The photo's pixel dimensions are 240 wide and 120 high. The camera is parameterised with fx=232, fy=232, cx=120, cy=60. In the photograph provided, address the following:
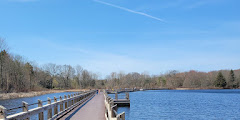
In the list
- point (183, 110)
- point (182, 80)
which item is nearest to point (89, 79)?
point (182, 80)

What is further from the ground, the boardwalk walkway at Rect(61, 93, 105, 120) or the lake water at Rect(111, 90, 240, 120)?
the boardwalk walkway at Rect(61, 93, 105, 120)

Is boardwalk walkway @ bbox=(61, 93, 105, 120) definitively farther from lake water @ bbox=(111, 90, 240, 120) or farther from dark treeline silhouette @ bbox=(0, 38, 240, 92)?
dark treeline silhouette @ bbox=(0, 38, 240, 92)

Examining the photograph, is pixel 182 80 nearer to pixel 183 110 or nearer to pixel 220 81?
pixel 220 81

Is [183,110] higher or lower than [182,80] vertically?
lower

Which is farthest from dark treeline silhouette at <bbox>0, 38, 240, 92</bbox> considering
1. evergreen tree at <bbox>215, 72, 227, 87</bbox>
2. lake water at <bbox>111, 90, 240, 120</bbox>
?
lake water at <bbox>111, 90, 240, 120</bbox>

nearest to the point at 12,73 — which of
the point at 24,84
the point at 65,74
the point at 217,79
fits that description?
the point at 24,84

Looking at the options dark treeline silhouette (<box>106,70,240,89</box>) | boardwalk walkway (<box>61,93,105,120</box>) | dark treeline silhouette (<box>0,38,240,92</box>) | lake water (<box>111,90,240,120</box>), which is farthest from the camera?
dark treeline silhouette (<box>106,70,240,89</box>)

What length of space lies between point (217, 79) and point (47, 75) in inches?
3450

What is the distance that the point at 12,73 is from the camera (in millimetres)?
62938

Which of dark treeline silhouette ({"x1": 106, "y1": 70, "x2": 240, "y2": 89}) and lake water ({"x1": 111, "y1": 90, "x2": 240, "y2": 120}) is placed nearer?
lake water ({"x1": 111, "y1": 90, "x2": 240, "y2": 120})

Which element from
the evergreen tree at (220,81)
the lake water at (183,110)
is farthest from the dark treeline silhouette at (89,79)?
the lake water at (183,110)

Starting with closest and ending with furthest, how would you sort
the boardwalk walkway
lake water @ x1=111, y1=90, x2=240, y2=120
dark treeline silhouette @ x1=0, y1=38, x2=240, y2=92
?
1. the boardwalk walkway
2. lake water @ x1=111, y1=90, x2=240, y2=120
3. dark treeline silhouette @ x1=0, y1=38, x2=240, y2=92

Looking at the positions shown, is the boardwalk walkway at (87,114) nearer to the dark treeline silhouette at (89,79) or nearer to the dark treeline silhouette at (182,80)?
the dark treeline silhouette at (89,79)

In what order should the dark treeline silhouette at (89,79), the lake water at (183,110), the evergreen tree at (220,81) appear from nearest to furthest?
the lake water at (183,110) → the dark treeline silhouette at (89,79) → the evergreen tree at (220,81)
